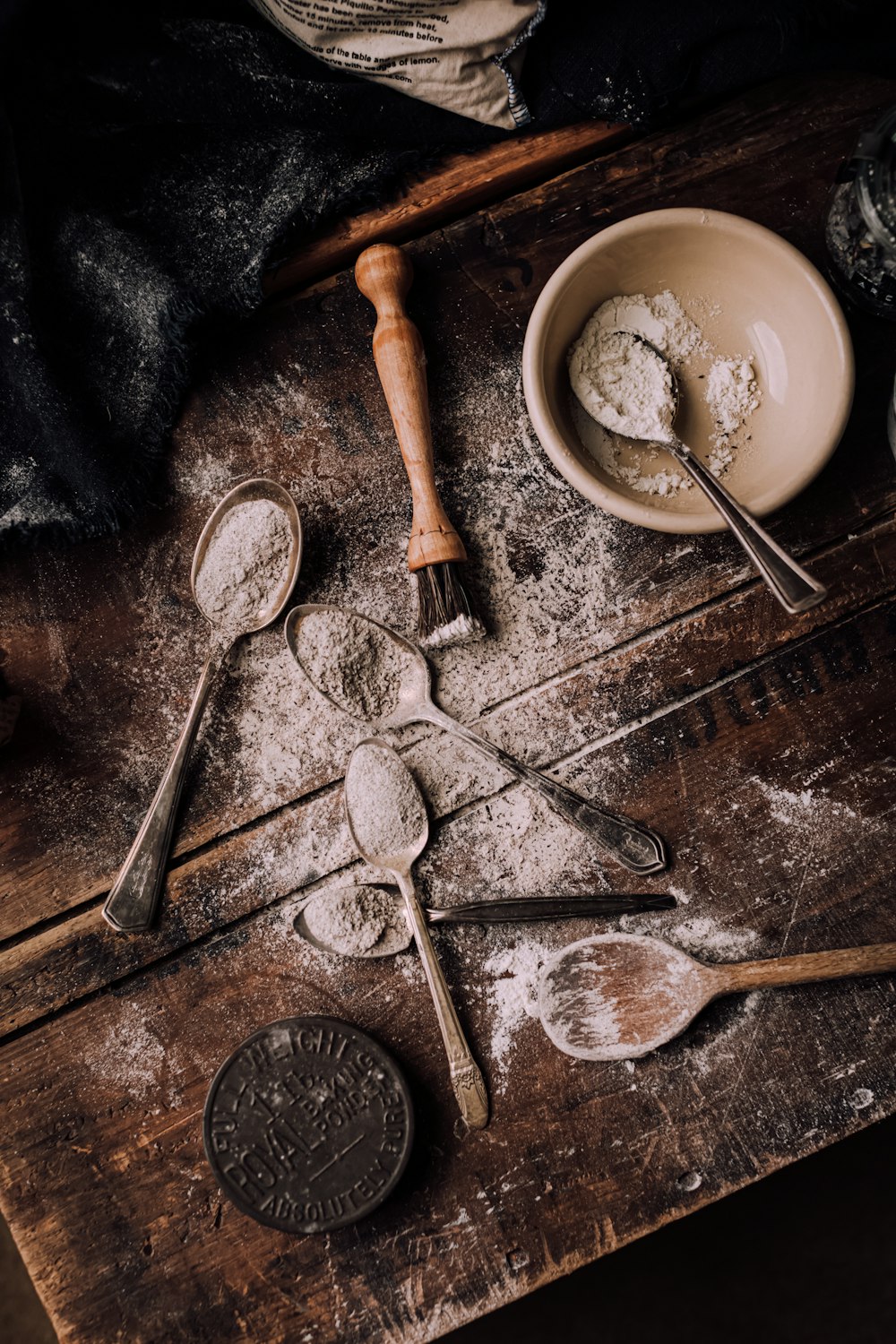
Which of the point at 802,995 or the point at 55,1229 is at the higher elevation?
the point at 55,1229

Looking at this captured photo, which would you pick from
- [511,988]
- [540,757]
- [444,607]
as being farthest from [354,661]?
[511,988]

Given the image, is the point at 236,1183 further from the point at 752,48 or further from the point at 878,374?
the point at 752,48

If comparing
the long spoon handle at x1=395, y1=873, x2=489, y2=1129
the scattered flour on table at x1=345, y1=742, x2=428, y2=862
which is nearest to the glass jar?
the scattered flour on table at x1=345, y1=742, x2=428, y2=862

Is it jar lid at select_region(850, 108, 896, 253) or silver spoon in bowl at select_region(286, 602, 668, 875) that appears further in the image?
silver spoon in bowl at select_region(286, 602, 668, 875)

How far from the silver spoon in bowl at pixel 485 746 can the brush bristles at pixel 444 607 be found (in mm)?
46

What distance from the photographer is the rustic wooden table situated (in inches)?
34.2

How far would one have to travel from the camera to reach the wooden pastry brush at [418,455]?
88 centimetres

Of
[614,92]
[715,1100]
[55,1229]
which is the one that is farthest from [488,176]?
[55,1229]

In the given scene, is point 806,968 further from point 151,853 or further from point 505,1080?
point 151,853

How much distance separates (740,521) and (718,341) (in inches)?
9.7

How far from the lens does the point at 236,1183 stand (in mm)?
859

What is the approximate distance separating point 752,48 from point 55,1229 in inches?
57.1

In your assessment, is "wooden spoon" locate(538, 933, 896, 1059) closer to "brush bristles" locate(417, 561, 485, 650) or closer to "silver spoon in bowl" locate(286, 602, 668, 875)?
"silver spoon in bowl" locate(286, 602, 668, 875)

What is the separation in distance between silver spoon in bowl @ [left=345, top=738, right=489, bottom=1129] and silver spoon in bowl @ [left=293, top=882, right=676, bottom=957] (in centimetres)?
2
